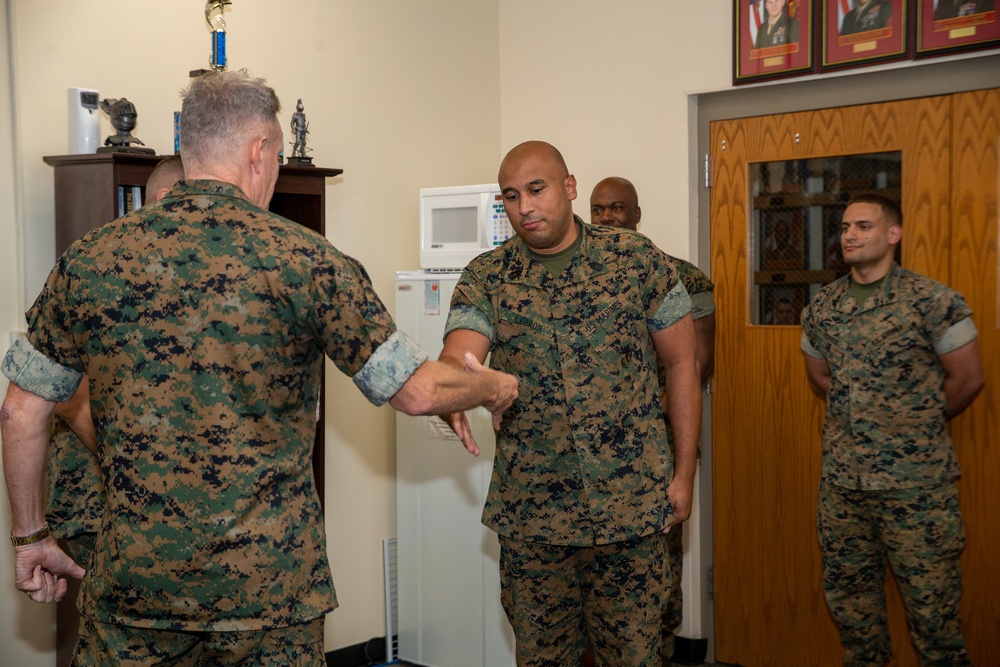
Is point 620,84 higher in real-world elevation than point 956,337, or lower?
higher

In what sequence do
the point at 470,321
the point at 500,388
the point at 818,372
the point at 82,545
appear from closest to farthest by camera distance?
the point at 500,388, the point at 82,545, the point at 470,321, the point at 818,372

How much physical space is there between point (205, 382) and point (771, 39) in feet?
9.41

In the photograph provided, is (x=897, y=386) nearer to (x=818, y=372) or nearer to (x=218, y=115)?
(x=818, y=372)

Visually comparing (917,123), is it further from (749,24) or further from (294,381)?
(294,381)

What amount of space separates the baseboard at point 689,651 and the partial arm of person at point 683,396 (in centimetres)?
175

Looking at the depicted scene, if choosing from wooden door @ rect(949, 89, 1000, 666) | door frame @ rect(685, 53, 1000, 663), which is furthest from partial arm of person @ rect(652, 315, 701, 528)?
door frame @ rect(685, 53, 1000, 663)

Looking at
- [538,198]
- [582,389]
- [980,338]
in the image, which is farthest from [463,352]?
[980,338]

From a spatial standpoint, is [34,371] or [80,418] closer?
[34,371]

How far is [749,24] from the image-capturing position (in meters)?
3.74

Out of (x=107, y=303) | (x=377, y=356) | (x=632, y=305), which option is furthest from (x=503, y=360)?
(x=107, y=303)

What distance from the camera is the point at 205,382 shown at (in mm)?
1621

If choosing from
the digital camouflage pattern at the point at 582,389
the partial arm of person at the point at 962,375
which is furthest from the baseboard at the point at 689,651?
the digital camouflage pattern at the point at 582,389

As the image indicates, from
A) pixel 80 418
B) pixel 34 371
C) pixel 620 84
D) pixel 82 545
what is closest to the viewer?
pixel 34 371

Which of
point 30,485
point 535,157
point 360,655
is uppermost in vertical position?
point 535,157
